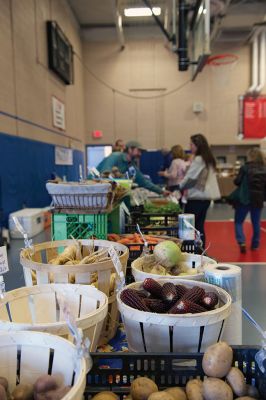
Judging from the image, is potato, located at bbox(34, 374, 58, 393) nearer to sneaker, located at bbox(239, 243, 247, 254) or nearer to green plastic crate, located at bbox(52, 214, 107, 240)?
green plastic crate, located at bbox(52, 214, 107, 240)

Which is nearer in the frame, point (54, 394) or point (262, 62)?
point (54, 394)

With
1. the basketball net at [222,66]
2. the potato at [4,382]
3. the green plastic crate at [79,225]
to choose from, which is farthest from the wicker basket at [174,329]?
the basketball net at [222,66]

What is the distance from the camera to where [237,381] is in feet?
2.55

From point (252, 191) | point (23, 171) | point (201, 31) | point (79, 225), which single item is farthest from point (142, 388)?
point (201, 31)

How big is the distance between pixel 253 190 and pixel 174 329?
13.8 ft

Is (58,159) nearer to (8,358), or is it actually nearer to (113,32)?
(113,32)

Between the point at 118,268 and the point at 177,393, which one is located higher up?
the point at 118,268

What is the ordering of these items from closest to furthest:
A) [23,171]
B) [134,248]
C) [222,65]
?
[134,248] → [23,171] → [222,65]

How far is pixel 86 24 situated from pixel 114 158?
866 cm

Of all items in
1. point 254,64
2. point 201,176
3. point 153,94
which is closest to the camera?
point 201,176

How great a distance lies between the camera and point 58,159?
8305 mm

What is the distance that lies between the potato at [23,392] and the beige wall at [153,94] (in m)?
11.7

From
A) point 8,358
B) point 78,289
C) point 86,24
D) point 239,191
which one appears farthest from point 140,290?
point 86,24

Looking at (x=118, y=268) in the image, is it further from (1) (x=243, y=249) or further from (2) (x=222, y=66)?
(2) (x=222, y=66)
